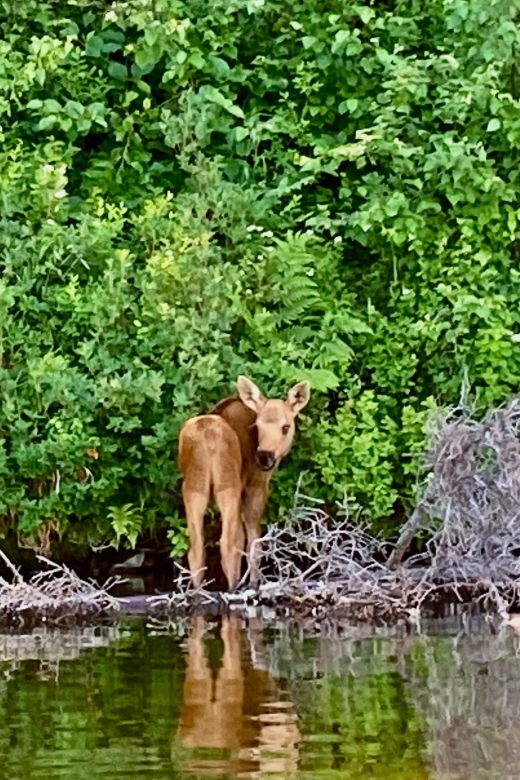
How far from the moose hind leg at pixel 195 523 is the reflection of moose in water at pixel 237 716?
5.47 feet

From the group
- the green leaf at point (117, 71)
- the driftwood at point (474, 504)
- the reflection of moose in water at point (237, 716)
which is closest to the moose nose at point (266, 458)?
the driftwood at point (474, 504)

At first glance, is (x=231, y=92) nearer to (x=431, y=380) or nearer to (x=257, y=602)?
(x=431, y=380)

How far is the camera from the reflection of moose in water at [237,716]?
210 inches

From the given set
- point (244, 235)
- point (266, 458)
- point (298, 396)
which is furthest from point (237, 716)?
point (244, 235)

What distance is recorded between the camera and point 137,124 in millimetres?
11219

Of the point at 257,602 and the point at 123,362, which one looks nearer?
the point at 257,602

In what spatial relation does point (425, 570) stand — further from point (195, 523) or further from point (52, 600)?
point (52, 600)

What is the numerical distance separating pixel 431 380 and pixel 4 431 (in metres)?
2.92

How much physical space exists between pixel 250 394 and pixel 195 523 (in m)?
0.83

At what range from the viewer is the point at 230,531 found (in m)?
9.26

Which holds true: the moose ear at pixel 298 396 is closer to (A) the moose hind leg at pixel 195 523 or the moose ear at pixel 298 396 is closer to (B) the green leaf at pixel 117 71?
(A) the moose hind leg at pixel 195 523

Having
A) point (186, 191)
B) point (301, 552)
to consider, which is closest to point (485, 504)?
point (301, 552)

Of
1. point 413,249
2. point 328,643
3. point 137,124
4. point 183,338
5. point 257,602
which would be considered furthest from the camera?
point 137,124

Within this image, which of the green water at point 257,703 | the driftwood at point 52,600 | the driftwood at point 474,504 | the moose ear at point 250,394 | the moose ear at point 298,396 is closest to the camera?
the green water at point 257,703
